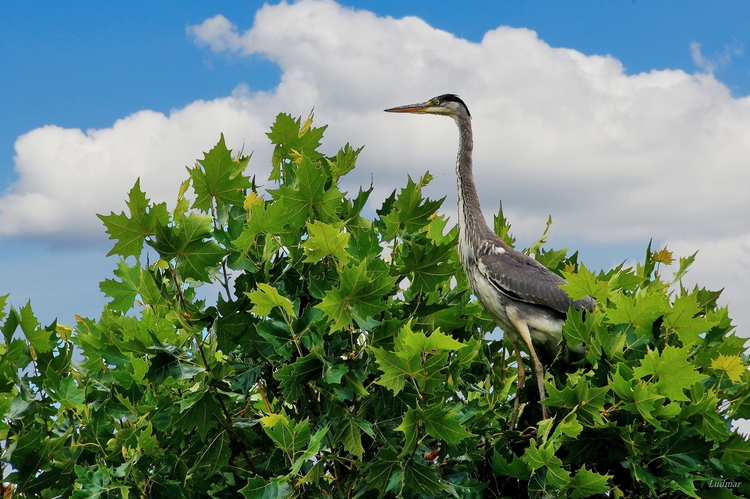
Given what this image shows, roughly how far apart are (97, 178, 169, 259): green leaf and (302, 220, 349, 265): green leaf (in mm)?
845

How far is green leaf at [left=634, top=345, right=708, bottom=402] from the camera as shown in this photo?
3.63 m

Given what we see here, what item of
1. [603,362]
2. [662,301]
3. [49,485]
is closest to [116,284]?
[49,485]

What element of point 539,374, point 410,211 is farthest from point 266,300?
point 539,374

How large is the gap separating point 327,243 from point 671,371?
5.99 ft

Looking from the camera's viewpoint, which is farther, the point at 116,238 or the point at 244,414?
the point at 244,414

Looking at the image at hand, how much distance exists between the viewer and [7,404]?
438 centimetres

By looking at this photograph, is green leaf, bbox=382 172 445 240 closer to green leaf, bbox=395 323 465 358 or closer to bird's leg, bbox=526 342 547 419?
green leaf, bbox=395 323 465 358

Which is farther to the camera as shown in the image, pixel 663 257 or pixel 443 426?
pixel 663 257

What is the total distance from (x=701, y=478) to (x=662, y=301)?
967 millimetres

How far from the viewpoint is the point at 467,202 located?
21.3ft

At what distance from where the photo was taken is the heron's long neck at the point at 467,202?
618cm

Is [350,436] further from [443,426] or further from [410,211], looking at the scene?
[410,211]

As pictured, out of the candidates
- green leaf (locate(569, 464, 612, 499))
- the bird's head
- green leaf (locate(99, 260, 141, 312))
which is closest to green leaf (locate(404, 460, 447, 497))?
green leaf (locate(569, 464, 612, 499))

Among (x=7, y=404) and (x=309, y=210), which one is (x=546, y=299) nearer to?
(x=309, y=210)
